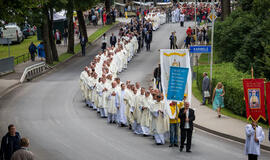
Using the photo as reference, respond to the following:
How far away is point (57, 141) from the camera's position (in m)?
18.5

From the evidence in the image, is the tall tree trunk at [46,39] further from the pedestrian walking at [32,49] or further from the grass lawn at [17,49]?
the grass lawn at [17,49]

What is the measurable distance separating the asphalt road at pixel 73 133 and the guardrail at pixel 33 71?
1676 millimetres

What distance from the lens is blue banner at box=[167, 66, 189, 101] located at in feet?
57.6

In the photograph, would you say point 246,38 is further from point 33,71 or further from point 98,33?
point 98,33

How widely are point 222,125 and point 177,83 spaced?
11.3 ft

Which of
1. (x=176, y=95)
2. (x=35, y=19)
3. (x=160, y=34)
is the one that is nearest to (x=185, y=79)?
(x=176, y=95)

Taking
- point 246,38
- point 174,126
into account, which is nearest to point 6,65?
point 246,38

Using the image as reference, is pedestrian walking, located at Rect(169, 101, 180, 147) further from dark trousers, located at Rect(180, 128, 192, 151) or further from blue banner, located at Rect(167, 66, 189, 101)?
dark trousers, located at Rect(180, 128, 192, 151)

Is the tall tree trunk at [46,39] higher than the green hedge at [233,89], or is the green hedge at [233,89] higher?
the tall tree trunk at [46,39]

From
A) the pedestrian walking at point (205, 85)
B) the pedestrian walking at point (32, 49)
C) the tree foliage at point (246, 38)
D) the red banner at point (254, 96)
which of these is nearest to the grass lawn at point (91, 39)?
the pedestrian walking at point (32, 49)

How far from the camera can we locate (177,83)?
17750 millimetres

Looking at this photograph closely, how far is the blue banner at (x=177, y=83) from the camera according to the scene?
1756 cm

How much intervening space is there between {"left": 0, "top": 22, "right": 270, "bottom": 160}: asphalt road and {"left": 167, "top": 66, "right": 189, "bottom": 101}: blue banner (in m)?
1.69

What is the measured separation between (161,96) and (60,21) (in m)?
38.8
